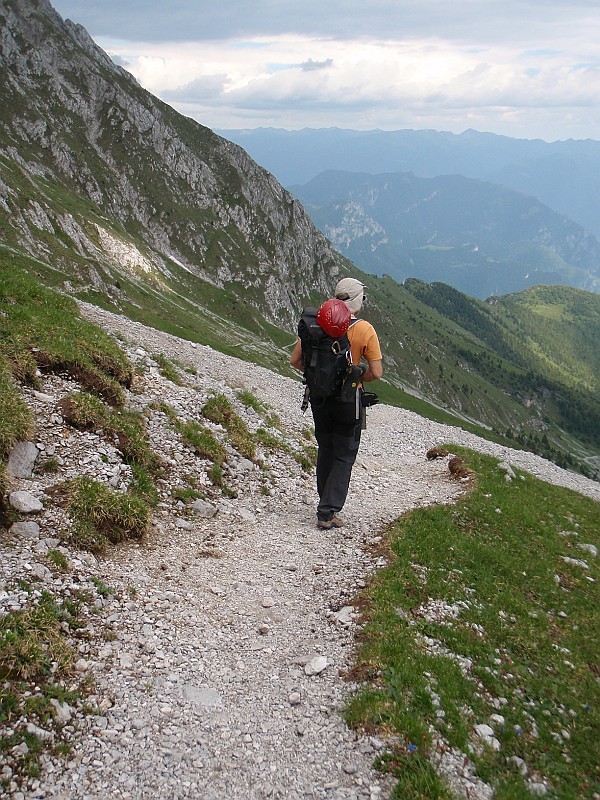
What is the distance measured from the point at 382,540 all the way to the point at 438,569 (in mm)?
1666

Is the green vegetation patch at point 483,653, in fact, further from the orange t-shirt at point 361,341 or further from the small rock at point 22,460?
the small rock at point 22,460

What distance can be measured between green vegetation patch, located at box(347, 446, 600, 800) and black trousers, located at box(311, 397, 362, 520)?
1688 mm

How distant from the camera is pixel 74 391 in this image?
1343cm

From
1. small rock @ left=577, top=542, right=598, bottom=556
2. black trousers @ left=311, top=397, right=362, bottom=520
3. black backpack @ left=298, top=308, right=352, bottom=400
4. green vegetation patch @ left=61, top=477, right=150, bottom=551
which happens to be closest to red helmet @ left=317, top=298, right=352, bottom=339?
black backpack @ left=298, top=308, right=352, bottom=400

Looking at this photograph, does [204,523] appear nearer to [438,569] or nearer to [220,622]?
[220,622]

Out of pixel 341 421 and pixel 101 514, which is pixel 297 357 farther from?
pixel 101 514

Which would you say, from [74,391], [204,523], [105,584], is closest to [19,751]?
Answer: [105,584]

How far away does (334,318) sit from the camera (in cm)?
1102

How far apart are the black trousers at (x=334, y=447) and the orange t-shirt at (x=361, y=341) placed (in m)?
1.15

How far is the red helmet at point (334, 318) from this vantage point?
11.0 m

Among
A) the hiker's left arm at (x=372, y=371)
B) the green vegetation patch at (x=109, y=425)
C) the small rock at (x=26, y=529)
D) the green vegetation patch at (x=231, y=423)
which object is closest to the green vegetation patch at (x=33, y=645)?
the small rock at (x=26, y=529)

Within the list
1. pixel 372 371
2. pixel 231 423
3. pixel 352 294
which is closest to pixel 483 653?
pixel 372 371

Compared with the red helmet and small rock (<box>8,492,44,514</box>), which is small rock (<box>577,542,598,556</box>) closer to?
the red helmet

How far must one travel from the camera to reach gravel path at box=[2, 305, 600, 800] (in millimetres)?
5797
